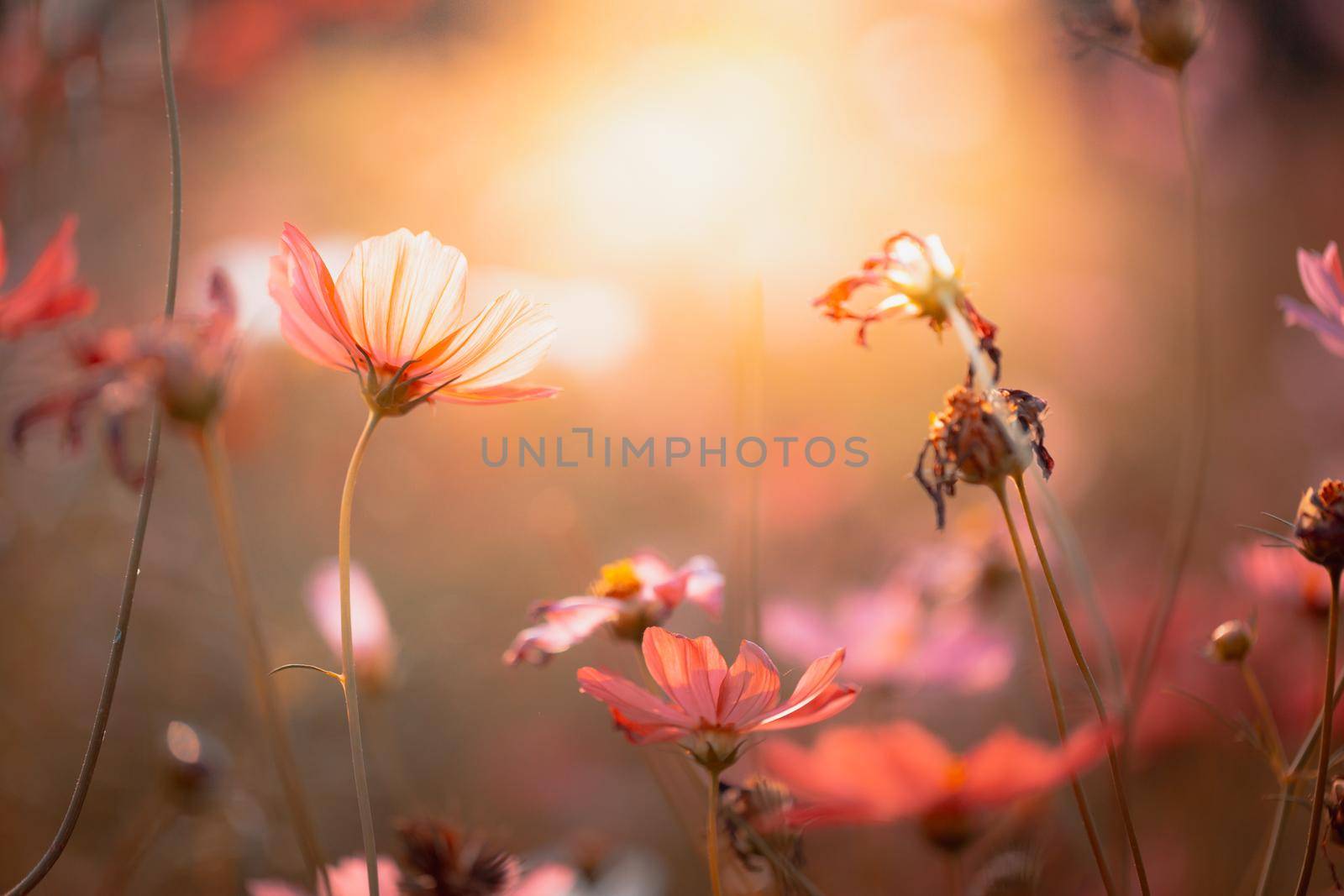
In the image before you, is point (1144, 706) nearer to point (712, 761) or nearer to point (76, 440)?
point (712, 761)

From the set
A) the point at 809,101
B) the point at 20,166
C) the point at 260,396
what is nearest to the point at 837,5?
the point at 809,101

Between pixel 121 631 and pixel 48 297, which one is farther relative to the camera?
pixel 48 297

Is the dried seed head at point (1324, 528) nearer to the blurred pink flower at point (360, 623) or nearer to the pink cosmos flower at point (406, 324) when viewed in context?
the pink cosmos flower at point (406, 324)

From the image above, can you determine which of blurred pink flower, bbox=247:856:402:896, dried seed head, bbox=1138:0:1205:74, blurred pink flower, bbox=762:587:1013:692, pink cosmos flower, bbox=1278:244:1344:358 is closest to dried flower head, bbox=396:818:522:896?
blurred pink flower, bbox=247:856:402:896

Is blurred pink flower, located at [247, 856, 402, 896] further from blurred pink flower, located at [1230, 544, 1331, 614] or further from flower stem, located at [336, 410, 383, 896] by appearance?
blurred pink flower, located at [1230, 544, 1331, 614]

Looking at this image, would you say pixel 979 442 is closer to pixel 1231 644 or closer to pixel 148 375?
pixel 1231 644

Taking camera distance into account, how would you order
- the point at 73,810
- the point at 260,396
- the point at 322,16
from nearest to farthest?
the point at 73,810, the point at 260,396, the point at 322,16

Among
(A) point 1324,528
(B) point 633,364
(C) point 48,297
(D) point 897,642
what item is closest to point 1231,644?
(A) point 1324,528

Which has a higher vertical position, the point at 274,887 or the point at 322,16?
the point at 322,16
